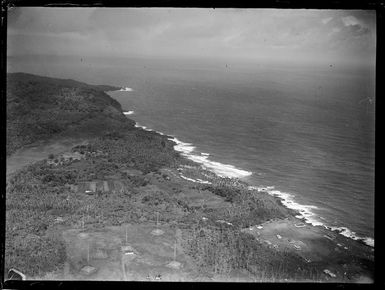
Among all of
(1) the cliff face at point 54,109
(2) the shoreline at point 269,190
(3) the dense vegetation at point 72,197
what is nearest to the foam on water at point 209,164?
(2) the shoreline at point 269,190

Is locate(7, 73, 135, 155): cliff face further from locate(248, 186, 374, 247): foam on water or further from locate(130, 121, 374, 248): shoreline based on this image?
locate(248, 186, 374, 247): foam on water

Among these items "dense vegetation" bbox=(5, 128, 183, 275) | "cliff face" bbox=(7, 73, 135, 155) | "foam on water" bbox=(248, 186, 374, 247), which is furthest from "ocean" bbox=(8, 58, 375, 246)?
"dense vegetation" bbox=(5, 128, 183, 275)

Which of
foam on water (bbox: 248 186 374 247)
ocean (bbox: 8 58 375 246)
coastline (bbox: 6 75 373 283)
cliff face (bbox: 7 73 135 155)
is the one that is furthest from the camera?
cliff face (bbox: 7 73 135 155)

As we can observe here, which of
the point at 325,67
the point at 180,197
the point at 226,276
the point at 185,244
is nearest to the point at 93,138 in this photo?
the point at 180,197

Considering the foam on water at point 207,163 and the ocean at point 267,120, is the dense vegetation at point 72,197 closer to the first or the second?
the foam on water at point 207,163

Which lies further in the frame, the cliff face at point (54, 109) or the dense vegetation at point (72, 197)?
the cliff face at point (54, 109)

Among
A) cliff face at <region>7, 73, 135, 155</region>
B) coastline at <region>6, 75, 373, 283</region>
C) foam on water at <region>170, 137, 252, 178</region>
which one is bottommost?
coastline at <region>6, 75, 373, 283</region>

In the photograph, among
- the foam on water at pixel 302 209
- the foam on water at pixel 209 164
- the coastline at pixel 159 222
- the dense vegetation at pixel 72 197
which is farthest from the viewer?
the foam on water at pixel 209 164

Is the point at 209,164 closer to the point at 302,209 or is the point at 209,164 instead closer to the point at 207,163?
the point at 207,163
